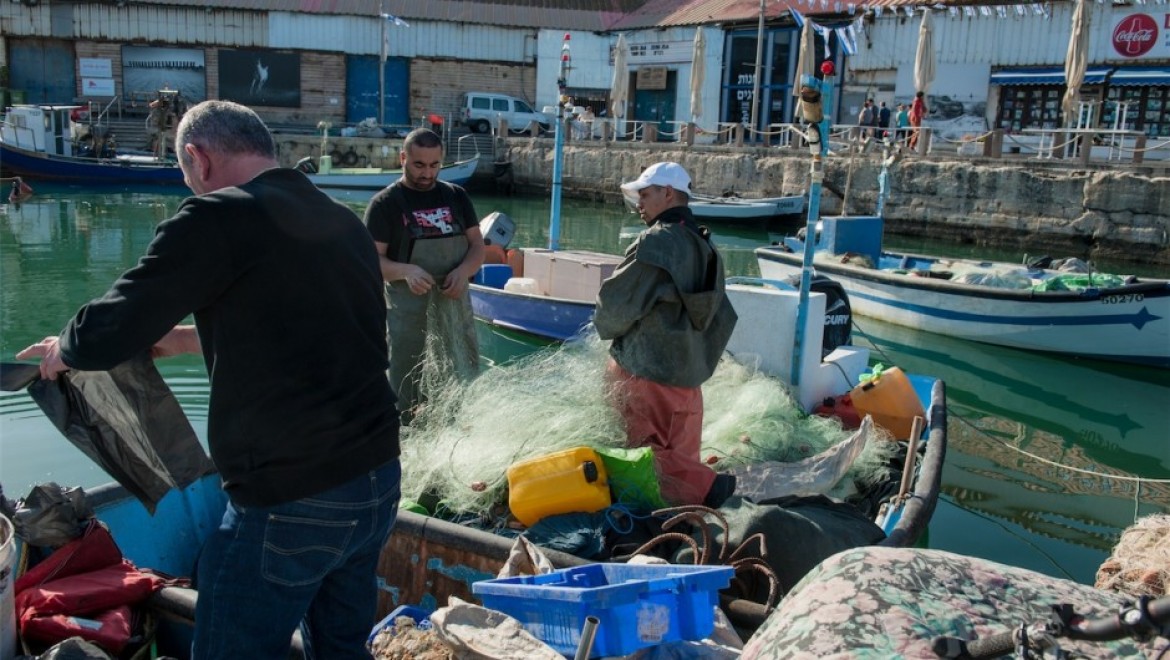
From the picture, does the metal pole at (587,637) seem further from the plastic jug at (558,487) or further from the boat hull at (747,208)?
the boat hull at (747,208)

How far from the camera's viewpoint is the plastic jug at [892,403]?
647 centimetres

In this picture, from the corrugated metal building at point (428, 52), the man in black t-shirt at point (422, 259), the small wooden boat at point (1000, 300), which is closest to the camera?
the man in black t-shirt at point (422, 259)

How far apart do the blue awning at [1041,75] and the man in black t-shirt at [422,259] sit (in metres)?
25.7

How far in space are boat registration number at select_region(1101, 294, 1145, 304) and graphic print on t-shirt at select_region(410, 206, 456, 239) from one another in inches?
348

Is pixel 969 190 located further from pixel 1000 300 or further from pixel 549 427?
pixel 549 427

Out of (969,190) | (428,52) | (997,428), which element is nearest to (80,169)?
(428,52)

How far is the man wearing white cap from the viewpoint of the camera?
4.58m

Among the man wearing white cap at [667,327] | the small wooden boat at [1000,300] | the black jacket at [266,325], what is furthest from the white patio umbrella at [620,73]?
the black jacket at [266,325]

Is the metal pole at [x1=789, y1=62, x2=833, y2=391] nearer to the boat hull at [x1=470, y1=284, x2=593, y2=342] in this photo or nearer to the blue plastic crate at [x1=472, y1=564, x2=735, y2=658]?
the boat hull at [x1=470, y1=284, x2=593, y2=342]

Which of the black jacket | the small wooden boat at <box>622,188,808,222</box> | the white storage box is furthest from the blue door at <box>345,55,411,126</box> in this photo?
the black jacket

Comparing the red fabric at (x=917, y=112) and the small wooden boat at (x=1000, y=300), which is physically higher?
the red fabric at (x=917, y=112)

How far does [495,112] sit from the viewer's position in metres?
37.0

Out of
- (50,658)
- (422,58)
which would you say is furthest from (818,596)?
(422,58)

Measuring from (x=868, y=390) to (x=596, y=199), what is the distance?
24.3 metres
